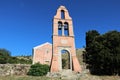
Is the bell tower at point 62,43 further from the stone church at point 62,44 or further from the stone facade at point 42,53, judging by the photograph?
the stone facade at point 42,53

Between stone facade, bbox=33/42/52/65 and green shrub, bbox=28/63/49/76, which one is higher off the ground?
stone facade, bbox=33/42/52/65

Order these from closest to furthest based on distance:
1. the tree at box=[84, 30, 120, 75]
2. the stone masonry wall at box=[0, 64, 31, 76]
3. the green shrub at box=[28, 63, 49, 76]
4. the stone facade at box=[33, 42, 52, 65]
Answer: the green shrub at box=[28, 63, 49, 76] → the tree at box=[84, 30, 120, 75] → the stone masonry wall at box=[0, 64, 31, 76] → the stone facade at box=[33, 42, 52, 65]

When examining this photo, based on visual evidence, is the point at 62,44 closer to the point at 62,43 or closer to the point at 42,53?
the point at 62,43

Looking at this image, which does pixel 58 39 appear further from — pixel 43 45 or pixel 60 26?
pixel 43 45

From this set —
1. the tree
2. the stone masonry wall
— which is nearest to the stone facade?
the stone masonry wall

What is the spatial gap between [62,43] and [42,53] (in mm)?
21818

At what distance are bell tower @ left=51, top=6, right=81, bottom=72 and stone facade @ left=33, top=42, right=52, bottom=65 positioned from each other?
20.7m

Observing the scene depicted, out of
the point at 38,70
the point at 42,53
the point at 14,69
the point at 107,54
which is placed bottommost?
the point at 38,70

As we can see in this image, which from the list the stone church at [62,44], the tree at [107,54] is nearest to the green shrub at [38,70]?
the stone church at [62,44]

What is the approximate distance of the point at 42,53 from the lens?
48.9m

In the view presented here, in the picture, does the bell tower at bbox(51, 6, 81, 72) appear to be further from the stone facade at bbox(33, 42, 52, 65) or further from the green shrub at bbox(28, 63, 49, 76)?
the stone facade at bbox(33, 42, 52, 65)

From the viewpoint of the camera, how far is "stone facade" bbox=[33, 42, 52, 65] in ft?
159

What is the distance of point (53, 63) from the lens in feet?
86.3

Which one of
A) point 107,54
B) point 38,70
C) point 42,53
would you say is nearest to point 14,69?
point 38,70
